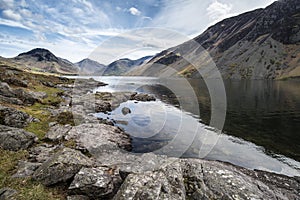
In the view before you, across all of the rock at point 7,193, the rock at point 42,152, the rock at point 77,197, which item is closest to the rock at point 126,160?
the rock at point 77,197

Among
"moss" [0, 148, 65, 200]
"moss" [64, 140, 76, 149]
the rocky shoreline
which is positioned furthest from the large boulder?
"moss" [64, 140, 76, 149]

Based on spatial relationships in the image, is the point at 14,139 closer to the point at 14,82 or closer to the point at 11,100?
the point at 11,100

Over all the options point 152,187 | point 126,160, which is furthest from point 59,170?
point 126,160

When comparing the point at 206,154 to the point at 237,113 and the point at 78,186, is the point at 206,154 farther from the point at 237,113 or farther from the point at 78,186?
the point at 237,113

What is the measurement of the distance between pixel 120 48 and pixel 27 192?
32.5 meters

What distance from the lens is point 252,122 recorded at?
41.4 m

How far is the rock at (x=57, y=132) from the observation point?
76.7 feet

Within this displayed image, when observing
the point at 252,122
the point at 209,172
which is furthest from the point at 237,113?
the point at 209,172

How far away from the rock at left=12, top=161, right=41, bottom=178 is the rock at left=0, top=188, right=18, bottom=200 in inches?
80.7

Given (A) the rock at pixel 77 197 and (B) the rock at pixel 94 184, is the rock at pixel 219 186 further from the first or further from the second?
(A) the rock at pixel 77 197

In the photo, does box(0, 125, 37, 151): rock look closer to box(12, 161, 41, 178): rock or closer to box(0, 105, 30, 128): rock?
box(12, 161, 41, 178): rock

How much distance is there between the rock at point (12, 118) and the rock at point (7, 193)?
43.2 feet

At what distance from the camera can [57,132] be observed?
82.4ft

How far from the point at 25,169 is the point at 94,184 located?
20.2ft
